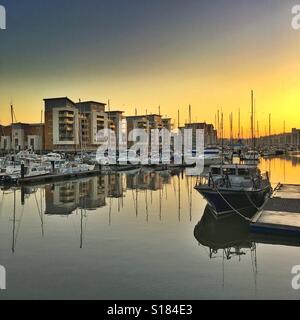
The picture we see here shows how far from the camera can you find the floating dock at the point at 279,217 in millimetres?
17734

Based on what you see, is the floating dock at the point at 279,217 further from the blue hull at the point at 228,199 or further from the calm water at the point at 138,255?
the blue hull at the point at 228,199

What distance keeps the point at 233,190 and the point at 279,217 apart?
359 cm

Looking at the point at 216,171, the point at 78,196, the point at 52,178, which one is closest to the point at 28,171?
the point at 52,178

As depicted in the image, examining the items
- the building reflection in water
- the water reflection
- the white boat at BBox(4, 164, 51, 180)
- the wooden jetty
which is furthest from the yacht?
the white boat at BBox(4, 164, 51, 180)

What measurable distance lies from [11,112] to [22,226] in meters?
50.7

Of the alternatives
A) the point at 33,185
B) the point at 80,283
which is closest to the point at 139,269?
the point at 80,283

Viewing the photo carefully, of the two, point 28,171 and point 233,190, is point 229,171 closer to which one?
point 233,190

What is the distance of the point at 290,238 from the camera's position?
57.1 feet

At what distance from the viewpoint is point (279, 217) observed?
65.8 ft

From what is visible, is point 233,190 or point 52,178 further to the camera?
point 52,178

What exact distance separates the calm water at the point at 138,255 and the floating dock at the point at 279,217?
0.65 meters

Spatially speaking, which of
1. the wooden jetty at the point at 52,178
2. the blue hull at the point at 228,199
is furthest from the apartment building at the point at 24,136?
the blue hull at the point at 228,199
